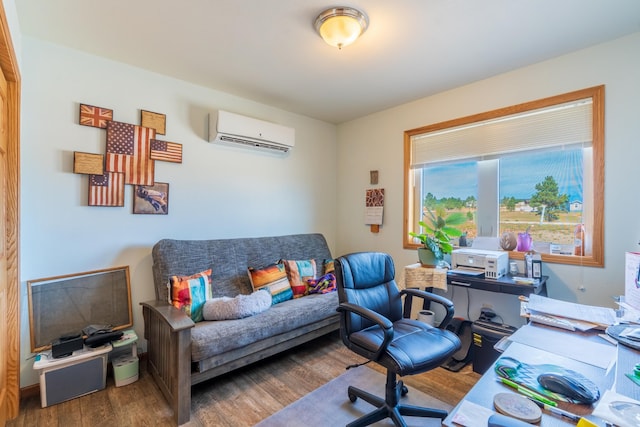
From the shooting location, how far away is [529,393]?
2.90 feet

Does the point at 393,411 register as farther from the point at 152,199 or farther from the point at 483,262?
the point at 152,199

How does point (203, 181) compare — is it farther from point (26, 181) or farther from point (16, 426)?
point (16, 426)

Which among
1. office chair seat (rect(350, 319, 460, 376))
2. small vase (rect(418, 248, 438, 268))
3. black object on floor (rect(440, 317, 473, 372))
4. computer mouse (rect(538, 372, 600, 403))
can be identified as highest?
small vase (rect(418, 248, 438, 268))

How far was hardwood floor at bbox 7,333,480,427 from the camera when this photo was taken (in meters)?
1.75

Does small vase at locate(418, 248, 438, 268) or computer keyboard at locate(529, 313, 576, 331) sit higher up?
small vase at locate(418, 248, 438, 268)

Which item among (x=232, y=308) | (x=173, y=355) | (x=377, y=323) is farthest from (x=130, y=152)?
(x=377, y=323)

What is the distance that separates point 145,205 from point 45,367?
1.24 metres

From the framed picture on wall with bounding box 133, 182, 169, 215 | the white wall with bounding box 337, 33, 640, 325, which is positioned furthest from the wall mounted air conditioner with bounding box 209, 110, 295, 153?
the white wall with bounding box 337, 33, 640, 325

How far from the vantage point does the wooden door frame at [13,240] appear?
5.72ft

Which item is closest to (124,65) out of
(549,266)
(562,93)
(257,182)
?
(257,182)

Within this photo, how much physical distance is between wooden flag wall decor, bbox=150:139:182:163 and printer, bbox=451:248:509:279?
8.69 ft

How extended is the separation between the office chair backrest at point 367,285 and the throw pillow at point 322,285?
94 cm

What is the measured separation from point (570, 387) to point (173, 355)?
6.25ft

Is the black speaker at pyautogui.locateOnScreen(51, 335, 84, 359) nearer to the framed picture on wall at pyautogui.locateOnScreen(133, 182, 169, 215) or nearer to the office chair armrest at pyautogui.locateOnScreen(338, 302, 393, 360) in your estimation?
the framed picture on wall at pyautogui.locateOnScreen(133, 182, 169, 215)
